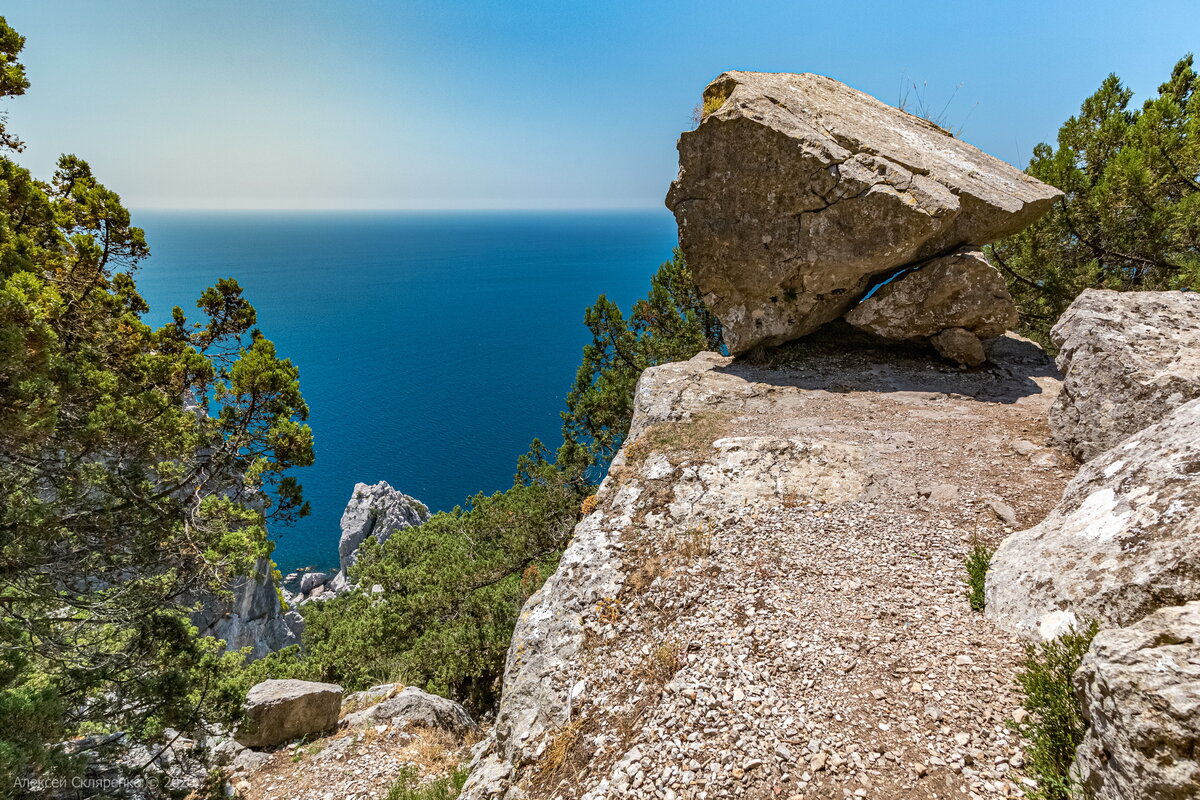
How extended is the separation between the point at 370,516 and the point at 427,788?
37.3m

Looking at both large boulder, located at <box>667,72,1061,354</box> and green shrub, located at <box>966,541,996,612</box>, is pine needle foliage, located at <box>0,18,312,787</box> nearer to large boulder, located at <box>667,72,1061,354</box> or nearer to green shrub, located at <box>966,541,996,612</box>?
green shrub, located at <box>966,541,996,612</box>

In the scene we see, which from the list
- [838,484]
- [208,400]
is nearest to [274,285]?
[208,400]

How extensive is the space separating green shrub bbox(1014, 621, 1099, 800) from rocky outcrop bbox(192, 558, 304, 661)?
2556 centimetres

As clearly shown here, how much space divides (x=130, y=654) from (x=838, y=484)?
1246 centimetres

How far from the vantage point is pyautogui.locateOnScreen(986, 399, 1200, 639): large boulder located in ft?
14.4

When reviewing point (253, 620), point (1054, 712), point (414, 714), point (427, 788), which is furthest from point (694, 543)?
point (253, 620)

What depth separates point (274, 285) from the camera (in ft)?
431

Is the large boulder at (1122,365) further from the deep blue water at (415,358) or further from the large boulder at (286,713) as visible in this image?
the deep blue water at (415,358)

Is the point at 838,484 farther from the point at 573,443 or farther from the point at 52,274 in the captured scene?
the point at 52,274

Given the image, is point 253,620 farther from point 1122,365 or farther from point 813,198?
point 1122,365

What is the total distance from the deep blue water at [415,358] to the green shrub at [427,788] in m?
14.2

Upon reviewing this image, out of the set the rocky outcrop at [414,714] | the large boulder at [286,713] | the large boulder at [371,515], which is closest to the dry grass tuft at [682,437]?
the rocky outcrop at [414,714]

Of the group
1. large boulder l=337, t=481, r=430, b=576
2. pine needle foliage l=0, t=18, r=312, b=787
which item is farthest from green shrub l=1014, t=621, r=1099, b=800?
large boulder l=337, t=481, r=430, b=576

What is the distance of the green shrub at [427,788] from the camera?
7.46 meters
